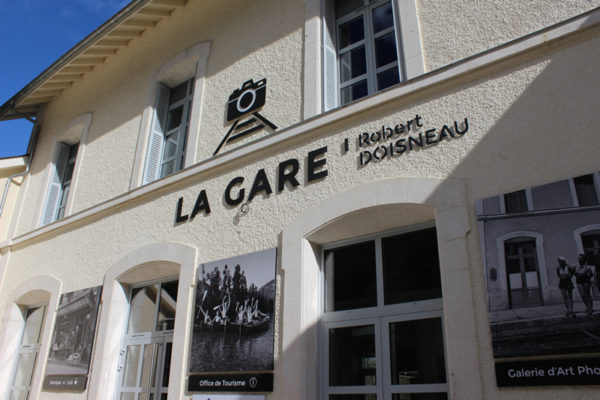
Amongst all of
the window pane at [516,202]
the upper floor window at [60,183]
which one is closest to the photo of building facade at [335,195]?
the window pane at [516,202]

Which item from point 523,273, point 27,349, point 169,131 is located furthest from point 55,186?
point 523,273

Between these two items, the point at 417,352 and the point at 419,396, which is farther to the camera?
the point at 417,352

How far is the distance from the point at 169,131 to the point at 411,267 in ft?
15.2

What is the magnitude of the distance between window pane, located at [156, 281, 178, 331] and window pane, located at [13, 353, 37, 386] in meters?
2.96

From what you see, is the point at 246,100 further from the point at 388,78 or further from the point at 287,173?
the point at 388,78

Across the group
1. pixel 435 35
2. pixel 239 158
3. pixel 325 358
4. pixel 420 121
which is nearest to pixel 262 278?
pixel 325 358

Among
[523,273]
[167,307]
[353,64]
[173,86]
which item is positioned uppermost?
[173,86]

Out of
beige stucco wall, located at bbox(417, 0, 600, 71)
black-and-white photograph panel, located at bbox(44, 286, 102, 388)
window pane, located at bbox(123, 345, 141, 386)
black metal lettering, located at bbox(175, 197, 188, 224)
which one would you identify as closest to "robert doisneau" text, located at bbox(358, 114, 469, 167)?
beige stucco wall, located at bbox(417, 0, 600, 71)

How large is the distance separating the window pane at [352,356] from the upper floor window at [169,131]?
145 inches

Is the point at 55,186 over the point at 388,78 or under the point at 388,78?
over

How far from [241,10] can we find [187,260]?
3588mm

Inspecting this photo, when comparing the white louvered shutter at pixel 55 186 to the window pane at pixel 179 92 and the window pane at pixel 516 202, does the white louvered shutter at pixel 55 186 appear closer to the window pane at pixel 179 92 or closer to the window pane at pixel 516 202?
the window pane at pixel 179 92

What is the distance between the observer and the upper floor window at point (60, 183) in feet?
29.7

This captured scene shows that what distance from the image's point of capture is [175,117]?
25.8 ft
